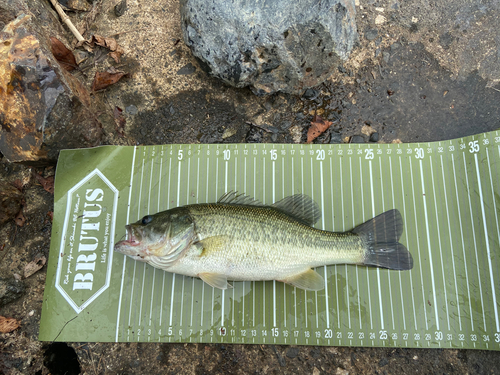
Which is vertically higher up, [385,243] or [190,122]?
[190,122]

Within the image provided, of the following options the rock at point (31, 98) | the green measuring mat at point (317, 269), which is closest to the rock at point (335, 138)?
the green measuring mat at point (317, 269)

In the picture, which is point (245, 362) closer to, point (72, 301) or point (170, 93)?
point (72, 301)

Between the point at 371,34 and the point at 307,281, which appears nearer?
the point at 307,281

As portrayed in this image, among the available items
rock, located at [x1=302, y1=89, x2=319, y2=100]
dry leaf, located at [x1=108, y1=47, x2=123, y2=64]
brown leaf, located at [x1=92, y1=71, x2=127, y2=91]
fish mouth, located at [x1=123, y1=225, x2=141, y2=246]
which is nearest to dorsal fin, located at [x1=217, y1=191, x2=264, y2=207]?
fish mouth, located at [x1=123, y1=225, x2=141, y2=246]

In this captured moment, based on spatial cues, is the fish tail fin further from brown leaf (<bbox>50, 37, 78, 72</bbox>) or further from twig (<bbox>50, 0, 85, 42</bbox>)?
twig (<bbox>50, 0, 85, 42</bbox>)

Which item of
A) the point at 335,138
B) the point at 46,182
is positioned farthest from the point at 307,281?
the point at 46,182

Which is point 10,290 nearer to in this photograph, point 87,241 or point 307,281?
point 87,241
